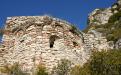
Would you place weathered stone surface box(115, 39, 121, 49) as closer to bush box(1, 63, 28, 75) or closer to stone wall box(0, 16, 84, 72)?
stone wall box(0, 16, 84, 72)

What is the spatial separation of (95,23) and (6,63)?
85.7 feet

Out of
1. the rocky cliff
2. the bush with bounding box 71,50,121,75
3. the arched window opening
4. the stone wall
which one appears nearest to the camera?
the bush with bounding box 71,50,121,75

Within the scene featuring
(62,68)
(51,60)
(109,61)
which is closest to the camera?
(109,61)

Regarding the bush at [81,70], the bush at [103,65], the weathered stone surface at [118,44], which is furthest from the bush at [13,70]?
the weathered stone surface at [118,44]

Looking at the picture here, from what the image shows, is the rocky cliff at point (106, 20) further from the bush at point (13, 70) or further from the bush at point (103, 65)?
the bush at point (103, 65)

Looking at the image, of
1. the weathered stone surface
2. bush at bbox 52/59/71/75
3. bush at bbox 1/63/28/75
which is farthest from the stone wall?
A: the weathered stone surface

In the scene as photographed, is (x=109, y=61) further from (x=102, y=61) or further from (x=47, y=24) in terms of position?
(x=47, y=24)

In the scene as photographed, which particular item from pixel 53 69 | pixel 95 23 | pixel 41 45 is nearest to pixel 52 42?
pixel 41 45

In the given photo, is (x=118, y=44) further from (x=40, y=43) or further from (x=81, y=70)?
(x=81, y=70)

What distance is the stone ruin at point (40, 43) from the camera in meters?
21.3

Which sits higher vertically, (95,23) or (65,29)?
(95,23)

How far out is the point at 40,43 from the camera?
21578mm

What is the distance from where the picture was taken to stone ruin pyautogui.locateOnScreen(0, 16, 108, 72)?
838 inches

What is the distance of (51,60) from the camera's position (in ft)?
69.5
